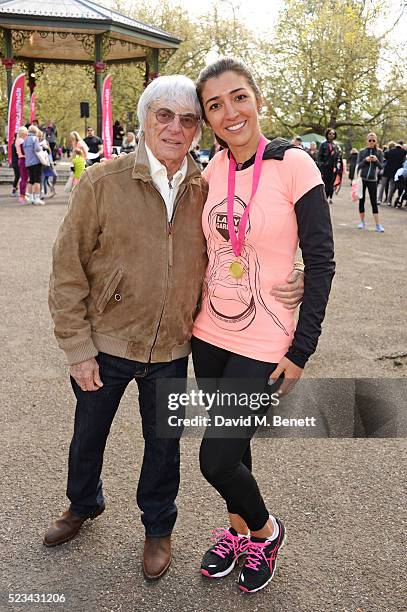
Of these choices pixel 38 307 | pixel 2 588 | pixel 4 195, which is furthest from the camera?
pixel 4 195

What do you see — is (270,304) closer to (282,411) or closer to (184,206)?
(184,206)

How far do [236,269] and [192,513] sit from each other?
133 cm

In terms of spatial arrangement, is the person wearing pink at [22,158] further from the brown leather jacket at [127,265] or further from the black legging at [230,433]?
the black legging at [230,433]

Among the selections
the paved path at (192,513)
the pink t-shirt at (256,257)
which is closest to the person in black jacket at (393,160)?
the paved path at (192,513)

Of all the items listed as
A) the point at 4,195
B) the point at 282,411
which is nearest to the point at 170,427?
the point at 282,411

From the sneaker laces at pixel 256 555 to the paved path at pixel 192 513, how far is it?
0.10m

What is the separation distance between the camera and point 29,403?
4.07 metres

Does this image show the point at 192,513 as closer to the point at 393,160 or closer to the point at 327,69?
the point at 393,160

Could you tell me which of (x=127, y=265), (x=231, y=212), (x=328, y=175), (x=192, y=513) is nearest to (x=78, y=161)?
(x=328, y=175)

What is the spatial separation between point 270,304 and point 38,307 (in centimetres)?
457

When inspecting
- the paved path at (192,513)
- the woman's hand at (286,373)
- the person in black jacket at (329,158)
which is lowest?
the paved path at (192,513)

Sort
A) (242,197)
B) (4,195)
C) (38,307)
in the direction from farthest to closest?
(4,195) → (38,307) → (242,197)

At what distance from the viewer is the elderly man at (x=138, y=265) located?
2244 mm

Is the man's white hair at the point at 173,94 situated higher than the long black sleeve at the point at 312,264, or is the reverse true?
the man's white hair at the point at 173,94
